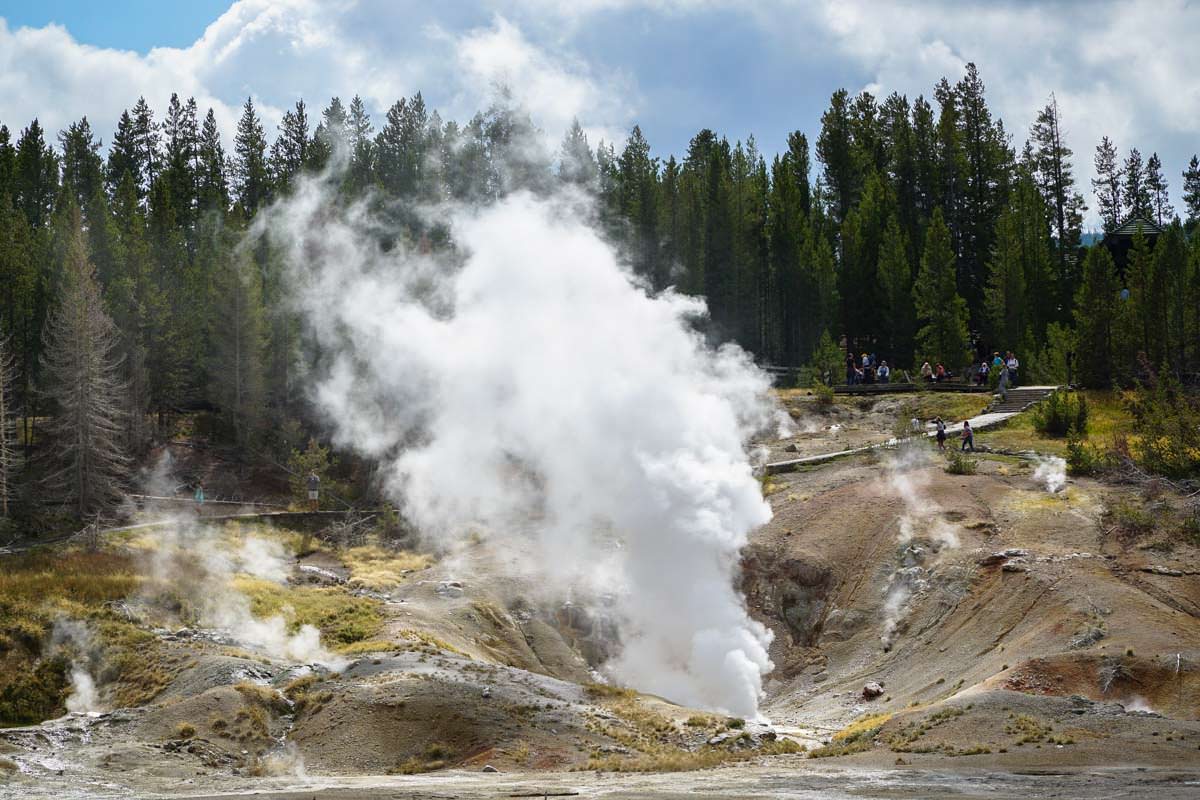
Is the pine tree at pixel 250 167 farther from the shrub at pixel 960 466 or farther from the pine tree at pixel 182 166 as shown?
the shrub at pixel 960 466

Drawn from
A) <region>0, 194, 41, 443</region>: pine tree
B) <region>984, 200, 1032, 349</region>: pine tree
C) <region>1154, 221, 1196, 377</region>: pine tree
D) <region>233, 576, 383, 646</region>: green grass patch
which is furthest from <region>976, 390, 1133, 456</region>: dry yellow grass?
<region>0, 194, 41, 443</region>: pine tree

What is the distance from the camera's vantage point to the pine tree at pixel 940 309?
72.2 m

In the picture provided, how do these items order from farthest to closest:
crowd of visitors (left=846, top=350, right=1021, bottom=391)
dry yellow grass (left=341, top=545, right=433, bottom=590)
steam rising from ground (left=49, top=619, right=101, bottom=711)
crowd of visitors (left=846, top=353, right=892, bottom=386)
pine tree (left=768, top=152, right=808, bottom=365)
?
pine tree (left=768, top=152, right=808, bottom=365) < crowd of visitors (left=846, top=353, right=892, bottom=386) < crowd of visitors (left=846, top=350, right=1021, bottom=391) < dry yellow grass (left=341, top=545, right=433, bottom=590) < steam rising from ground (left=49, top=619, right=101, bottom=711)

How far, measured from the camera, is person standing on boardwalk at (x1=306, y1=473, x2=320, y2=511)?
187ft

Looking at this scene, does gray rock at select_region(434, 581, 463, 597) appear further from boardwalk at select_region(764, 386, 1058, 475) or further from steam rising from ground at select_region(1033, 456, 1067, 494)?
steam rising from ground at select_region(1033, 456, 1067, 494)

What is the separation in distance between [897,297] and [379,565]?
41.4 metres

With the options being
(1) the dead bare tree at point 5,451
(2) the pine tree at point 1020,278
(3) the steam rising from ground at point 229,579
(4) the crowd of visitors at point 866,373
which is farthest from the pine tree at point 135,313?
(2) the pine tree at point 1020,278

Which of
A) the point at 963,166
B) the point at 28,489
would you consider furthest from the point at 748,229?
the point at 28,489

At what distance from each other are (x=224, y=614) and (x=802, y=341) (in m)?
55.2

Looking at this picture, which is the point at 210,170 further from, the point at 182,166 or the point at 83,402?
the point at 83,402

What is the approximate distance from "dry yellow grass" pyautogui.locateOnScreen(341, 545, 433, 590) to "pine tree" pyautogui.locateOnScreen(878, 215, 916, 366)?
128 feet

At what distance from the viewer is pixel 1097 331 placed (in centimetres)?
6194

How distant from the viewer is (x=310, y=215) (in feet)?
253

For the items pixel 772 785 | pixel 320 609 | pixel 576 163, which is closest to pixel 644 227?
pixel 576 163
